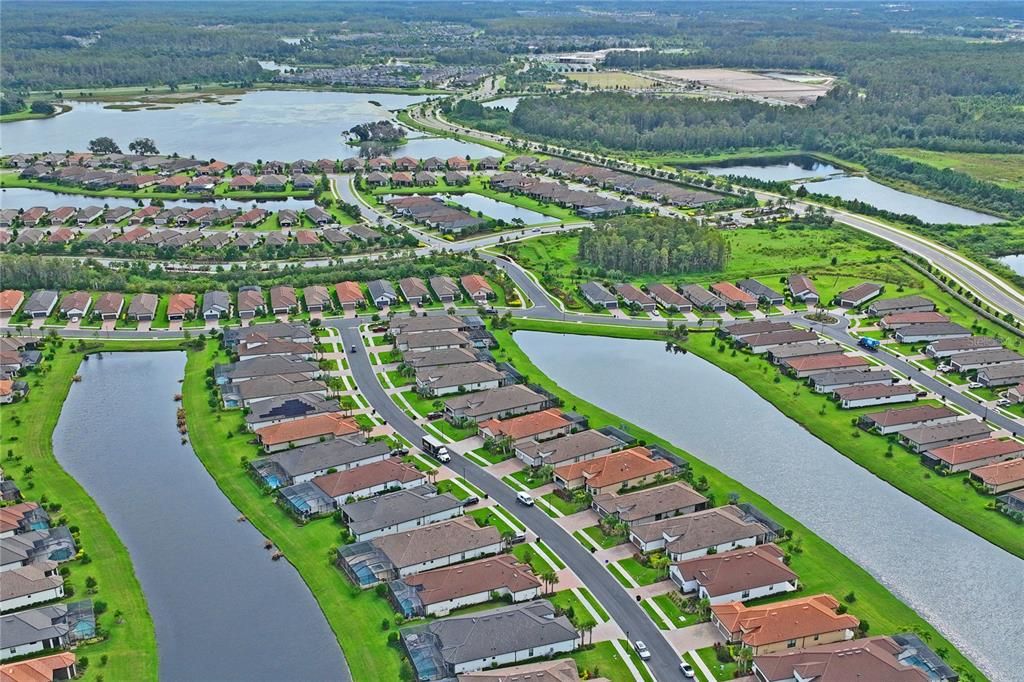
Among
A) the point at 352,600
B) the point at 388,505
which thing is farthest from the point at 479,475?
the point at 352,600

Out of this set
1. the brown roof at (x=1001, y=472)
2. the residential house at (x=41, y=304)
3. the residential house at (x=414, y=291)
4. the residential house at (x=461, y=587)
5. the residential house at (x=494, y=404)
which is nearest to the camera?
the residential house at (x=461, y=587)

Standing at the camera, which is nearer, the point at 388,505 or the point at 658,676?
the point at 658,676

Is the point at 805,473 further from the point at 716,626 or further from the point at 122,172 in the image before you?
the point at 122,172

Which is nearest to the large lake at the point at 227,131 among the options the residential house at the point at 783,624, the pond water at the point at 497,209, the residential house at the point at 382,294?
the pond water at the point at 497,209

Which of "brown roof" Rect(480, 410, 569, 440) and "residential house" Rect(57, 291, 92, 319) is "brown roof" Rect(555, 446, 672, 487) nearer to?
"brown roof" Rect(480, 410, 569, 440)

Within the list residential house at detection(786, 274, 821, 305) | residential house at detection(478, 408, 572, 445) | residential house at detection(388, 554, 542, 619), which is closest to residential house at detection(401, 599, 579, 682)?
residential house at detection(388, 554, 542, 619)

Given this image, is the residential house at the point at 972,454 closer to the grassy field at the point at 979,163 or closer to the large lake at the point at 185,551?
the large lake at the point at 185,551

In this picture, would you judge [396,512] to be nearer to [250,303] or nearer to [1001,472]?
[1001,472]
